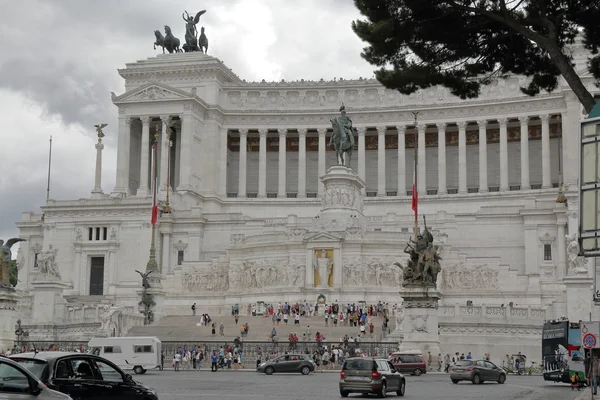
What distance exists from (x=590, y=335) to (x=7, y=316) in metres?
28.5

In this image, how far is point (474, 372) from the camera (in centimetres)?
3434

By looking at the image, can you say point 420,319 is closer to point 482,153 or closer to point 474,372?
point 474,372

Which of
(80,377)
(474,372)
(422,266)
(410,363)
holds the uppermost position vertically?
(422,266)

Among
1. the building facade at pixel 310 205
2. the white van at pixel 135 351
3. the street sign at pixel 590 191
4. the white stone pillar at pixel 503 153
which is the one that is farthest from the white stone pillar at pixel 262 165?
the street sign at pixel 590 191

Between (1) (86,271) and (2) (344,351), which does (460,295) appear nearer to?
(2) (344,351)

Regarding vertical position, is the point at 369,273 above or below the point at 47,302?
above

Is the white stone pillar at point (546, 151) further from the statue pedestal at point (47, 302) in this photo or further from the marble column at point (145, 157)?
the statue pedestal at point (47, 302)

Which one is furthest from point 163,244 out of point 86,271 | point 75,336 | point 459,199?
point 459,199

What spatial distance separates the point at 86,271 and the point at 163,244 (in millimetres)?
6664

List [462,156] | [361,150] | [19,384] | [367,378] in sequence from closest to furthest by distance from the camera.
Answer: [19,384] → [367,378] → [462,156] → [361,150]

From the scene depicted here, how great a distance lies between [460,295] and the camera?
61562 mm

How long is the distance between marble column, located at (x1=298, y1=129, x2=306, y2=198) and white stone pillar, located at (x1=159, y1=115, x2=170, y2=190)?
1348cm

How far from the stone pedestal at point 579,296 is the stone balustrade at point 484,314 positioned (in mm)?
2842

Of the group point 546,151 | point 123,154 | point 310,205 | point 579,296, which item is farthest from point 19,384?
point 546,151
